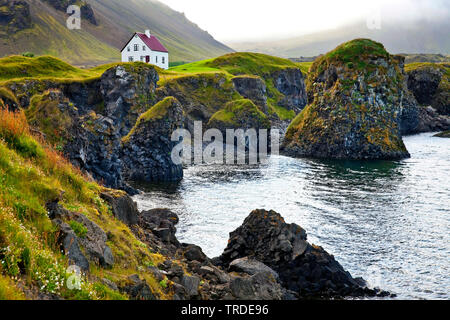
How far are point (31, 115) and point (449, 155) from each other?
75465 millimetres

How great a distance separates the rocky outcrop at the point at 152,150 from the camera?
196 feet

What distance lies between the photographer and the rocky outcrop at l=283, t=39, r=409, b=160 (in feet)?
263

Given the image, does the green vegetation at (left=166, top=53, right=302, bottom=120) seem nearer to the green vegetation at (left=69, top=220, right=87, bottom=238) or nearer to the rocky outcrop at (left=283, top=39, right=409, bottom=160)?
the rocky outcrop at (left=283, top=39, right=409, bottom=160)

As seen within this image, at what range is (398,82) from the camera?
296 feet

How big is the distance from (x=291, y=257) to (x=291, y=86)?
477 ft

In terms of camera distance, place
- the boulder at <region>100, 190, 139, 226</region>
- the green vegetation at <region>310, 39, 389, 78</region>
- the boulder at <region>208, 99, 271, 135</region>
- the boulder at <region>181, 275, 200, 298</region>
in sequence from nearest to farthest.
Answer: the boulder at <region>181, 275, 200, 298</region> → the boulder at <region>100, 190, 139, 226</region> → the green vegetation at <region>310, 39, 389, 78</region> → the boulder at <region>208, 99, 271, 135</region>

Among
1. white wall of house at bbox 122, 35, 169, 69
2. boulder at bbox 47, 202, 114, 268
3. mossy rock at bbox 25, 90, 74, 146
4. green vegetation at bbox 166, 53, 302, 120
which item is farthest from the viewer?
white wall of house at bbox 122, 35, 169, 69

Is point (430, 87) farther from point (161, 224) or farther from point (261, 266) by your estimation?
point (261, 266)

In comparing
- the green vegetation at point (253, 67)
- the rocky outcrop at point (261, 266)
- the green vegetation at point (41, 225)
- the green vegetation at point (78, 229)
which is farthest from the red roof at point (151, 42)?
the green vegetation at point (78, 229)

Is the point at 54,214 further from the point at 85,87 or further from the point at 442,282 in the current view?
the point at 85,87

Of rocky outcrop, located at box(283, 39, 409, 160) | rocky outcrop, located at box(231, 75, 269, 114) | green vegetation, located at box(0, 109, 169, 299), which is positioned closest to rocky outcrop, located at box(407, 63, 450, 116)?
rocky outcrop, located at box(231, 75, 269, 114)

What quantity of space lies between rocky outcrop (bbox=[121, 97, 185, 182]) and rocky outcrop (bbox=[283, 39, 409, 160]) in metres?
35.2
